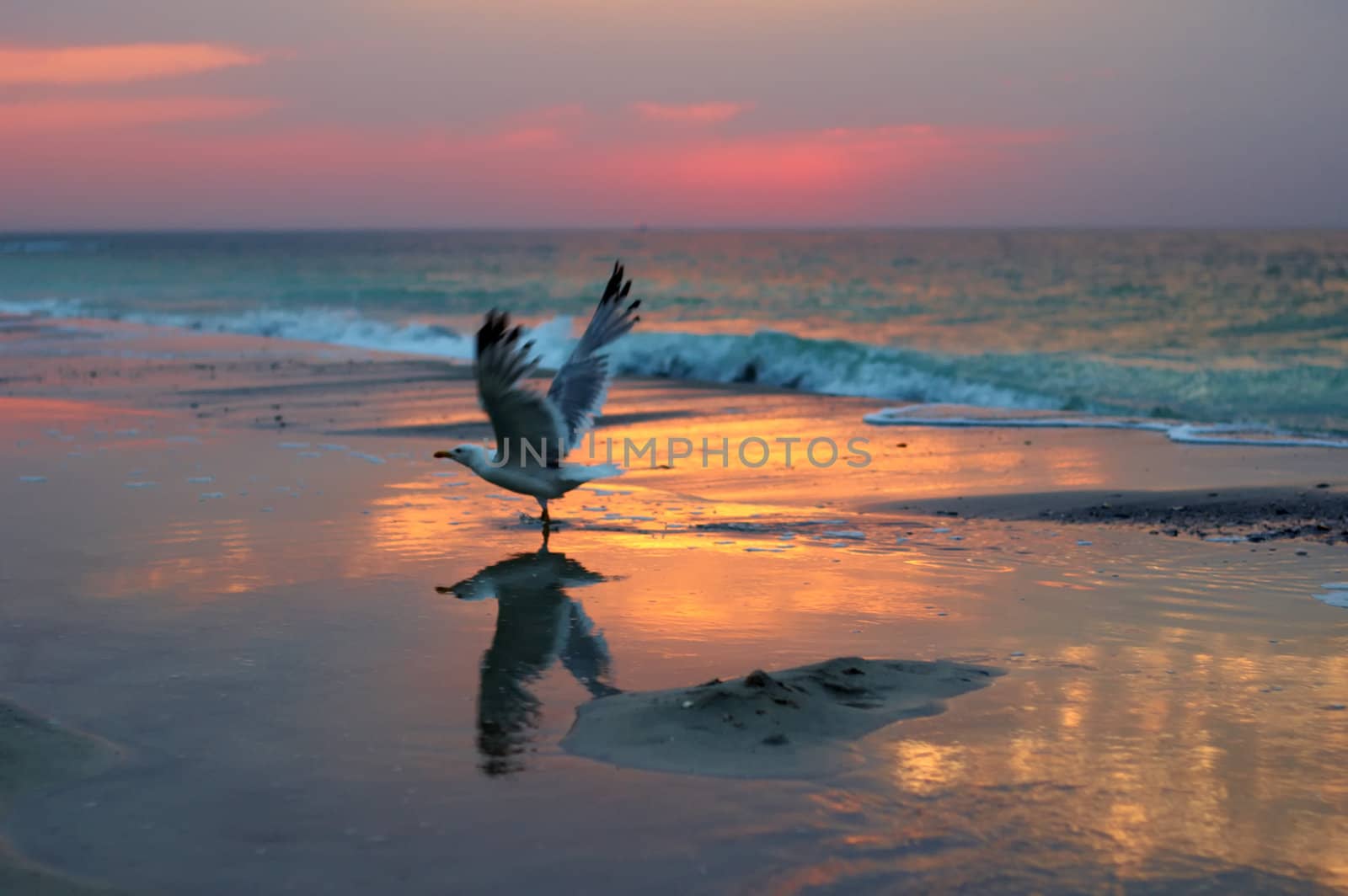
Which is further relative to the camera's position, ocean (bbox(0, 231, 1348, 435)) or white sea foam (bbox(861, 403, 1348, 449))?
ocean (bbox(0, 231, 1348, 435))

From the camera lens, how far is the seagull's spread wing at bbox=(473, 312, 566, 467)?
7.69 m

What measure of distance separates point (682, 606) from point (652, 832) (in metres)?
2.68

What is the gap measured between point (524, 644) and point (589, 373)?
321cm

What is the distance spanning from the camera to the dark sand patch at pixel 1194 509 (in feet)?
27.7

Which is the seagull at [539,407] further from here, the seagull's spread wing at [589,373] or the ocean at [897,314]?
the ocean at [897,314]

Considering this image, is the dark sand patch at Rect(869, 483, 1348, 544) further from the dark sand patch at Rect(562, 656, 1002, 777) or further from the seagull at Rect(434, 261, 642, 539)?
the dark sand patch at Rect(562, 656, 1002, 777)

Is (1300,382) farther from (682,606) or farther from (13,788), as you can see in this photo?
(13,788)

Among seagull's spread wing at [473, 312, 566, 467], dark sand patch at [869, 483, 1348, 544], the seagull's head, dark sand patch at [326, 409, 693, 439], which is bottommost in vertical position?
dark sand patch at [869, 483, 1348, 544]

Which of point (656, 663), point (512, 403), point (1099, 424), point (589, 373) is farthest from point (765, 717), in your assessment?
point (1099, 424)

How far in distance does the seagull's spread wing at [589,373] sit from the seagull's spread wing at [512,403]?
0.16 m

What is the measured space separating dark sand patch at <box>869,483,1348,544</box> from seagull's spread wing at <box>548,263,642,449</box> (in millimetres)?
2146

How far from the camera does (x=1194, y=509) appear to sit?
910 centimetres

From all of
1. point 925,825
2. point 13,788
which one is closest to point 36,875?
point 13,788

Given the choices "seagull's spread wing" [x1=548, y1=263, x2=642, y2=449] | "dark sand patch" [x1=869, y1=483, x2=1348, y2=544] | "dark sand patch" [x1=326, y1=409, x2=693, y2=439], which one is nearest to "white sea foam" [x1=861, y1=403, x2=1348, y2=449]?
"dark sand patch" [x1=869, y1=483, x2=1348, y2=544]
